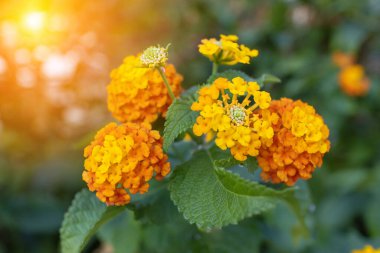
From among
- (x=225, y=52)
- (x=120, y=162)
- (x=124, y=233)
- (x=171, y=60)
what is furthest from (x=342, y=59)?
(x=120, y=162)

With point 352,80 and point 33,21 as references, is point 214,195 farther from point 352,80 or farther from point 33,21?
point 352,80

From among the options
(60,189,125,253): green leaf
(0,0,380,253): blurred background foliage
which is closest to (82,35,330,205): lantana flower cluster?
(60,189,125,253): green leaf

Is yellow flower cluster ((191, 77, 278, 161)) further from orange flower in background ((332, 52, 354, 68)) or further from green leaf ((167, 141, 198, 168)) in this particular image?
orange flower in background ((332, 52, 354, 68))

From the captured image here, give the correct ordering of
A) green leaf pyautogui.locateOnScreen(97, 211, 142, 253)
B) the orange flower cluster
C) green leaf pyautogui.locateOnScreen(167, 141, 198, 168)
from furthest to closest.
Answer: the orange flower cluster
green leaf pyautogui.locateOnScreen(97, 211, 142, 253)
green leaf pyautogui.locateOnScreen(167, 141, 198, 168)

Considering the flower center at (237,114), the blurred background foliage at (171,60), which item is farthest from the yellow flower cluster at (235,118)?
the blurred background foliage at (171,60)

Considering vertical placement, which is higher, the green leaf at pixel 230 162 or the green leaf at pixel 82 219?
the green leaf at pixel 82 219

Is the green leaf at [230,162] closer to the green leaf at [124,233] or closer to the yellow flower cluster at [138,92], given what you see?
the yellow flower cluster at [138,92]

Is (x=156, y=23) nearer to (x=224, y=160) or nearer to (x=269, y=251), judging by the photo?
(x=269, y=251)
